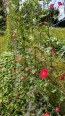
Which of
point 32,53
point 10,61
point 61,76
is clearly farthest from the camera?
point 10,61

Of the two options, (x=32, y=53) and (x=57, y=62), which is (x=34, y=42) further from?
(x=57, y=62)

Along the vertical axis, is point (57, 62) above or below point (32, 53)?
below

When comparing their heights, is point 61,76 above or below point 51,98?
above

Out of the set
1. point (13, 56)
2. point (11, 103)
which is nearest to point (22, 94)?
point (11, 103)

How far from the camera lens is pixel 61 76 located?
3.83 metres

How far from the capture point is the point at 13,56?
4.63 meters

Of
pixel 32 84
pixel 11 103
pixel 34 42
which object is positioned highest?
pixel 34 42

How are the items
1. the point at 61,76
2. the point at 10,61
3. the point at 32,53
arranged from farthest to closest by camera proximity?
the point at 10,61 → the point at 32,53 → the point at 61,76

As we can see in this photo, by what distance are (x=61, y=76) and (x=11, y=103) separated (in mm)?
715

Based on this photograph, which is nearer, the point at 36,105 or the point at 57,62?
the point at 36,105

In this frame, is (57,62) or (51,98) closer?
(51,98)

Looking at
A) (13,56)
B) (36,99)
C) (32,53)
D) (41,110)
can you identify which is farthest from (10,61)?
(41,110)

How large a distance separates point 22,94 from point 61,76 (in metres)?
0.53

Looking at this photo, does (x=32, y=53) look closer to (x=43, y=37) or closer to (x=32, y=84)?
(x=32, y=84)
